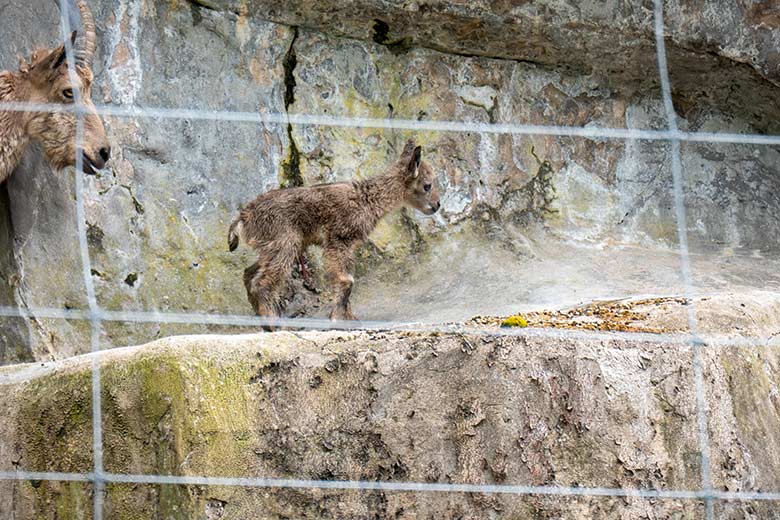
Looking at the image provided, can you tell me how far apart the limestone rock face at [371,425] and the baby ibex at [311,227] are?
71.1 inches

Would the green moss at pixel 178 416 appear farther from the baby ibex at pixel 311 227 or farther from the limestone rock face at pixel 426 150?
the limestone rock face at pixel 426 150

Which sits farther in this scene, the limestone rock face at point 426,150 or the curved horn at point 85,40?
the limestone rock face at point 426,150

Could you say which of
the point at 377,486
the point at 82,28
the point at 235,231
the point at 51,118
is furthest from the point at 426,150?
the point at 377,486

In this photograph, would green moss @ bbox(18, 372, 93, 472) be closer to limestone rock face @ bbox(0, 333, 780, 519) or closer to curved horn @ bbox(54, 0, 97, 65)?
limestone rock face @ bbox(0, 333, 780, 519)

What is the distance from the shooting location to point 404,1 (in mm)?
7578

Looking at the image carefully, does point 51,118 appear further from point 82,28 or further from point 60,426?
point 60,426

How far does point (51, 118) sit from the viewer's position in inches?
255

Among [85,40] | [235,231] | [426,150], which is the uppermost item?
[85,40]

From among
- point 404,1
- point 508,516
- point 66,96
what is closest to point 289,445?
point 508,516

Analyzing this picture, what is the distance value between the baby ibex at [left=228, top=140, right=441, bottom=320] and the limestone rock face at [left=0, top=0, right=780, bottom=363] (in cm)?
53

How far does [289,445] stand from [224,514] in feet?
1.11

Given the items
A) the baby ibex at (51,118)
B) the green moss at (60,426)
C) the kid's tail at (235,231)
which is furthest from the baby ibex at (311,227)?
the green moss at (60,426)

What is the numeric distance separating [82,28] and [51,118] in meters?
0.51

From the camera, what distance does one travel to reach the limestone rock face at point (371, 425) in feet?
15.2
